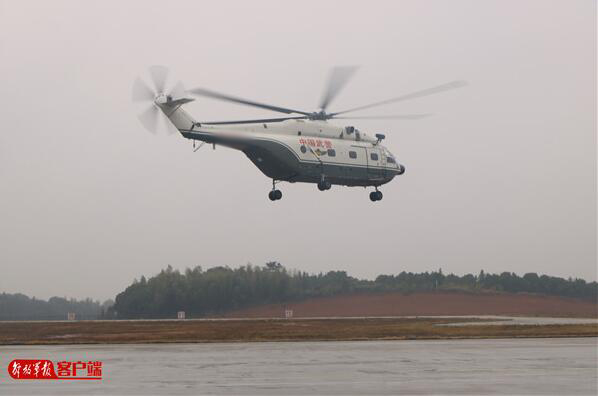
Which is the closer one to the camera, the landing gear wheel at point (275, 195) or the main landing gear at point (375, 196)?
the landing gear wheel at point (275, 195)

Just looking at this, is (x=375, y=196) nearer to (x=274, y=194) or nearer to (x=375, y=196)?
(x=375, y=196)

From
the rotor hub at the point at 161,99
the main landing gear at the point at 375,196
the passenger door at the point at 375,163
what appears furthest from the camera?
the main landing gear at the point at 375,196

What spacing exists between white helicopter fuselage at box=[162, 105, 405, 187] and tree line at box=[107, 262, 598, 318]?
5234 cm

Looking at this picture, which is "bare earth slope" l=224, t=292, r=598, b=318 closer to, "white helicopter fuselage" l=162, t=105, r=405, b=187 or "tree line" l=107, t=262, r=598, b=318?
"tree line" l=107, t=262, r=598, b=318

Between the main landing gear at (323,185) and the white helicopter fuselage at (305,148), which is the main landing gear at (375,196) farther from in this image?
the main landing gear at (323,185)

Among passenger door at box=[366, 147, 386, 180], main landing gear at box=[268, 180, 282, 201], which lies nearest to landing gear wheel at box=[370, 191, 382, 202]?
passenger door at box=[366, 147, 386, 180]

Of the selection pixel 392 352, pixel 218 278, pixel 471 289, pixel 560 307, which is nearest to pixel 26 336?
pixel 392 352

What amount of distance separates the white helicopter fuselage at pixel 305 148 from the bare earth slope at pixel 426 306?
4940cm

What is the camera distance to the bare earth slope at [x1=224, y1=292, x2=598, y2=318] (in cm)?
10138

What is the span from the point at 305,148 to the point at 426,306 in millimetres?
60284

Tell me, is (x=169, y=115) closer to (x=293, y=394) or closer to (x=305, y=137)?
(x=305, y=137)

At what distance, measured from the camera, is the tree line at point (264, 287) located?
105 meters

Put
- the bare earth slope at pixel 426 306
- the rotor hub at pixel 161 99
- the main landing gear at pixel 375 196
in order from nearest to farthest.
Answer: the rotor hub at pixel 161 99 → the main landing gear at pixel 375 196 → the bare earth slope at pixel 426 306

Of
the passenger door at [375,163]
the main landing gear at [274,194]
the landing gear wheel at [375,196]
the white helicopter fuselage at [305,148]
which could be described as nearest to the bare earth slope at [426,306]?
the landing gear wheel at [375,196]
